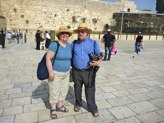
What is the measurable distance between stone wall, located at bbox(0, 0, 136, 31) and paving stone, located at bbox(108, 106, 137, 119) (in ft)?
90.5

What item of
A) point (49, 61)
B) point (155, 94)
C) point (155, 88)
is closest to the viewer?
point (49, 61)

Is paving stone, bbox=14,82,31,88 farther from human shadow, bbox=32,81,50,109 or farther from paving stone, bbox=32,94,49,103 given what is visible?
paving stone, bbox=32,94,49,103

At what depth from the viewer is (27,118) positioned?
141 inches

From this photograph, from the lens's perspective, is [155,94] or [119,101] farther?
[155,94]

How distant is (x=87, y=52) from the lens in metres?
3.46

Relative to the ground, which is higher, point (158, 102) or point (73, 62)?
point (73, 62)

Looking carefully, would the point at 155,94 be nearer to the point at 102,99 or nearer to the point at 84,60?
the point at 102,99

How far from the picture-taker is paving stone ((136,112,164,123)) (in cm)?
360

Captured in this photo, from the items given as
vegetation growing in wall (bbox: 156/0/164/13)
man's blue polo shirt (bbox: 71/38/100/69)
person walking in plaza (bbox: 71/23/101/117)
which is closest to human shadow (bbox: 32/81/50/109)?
person walking in plaza (bbox: 71/23/101/117)

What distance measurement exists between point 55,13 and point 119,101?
30.2 m

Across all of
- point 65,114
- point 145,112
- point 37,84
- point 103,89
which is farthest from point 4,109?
point 145,112

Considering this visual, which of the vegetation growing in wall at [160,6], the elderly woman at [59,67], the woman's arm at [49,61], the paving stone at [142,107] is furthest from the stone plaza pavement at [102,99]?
the vegetation growing in wall at [160,6]

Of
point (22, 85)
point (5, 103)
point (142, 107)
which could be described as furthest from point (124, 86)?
point (5, 103)

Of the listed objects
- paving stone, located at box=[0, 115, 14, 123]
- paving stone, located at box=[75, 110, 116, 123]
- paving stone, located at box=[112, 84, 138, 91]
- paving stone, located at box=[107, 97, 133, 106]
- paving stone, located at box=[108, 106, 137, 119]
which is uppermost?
paving stone, located at box=[112, 84, 138, 91]
